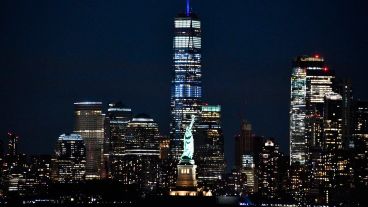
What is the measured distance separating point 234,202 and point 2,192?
1487 inches

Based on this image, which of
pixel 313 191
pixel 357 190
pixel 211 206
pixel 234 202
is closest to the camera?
pixel 211 206

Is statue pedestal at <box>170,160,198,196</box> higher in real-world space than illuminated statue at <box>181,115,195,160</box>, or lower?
lower

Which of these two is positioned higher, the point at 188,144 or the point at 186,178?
the point at 188,144

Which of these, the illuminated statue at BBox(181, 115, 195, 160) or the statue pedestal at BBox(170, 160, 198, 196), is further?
the illuminated statue at BBox(181, 115, 195, 160)

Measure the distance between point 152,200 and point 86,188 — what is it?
16.9 metres

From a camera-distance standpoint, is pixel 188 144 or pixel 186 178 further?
pixel 188 144

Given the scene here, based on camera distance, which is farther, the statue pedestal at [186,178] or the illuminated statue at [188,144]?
the illuminated statue at [188,144]

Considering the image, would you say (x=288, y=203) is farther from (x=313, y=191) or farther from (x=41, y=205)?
(x=313, y=191)

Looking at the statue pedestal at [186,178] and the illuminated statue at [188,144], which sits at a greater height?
the illuminated statue at [188,144]

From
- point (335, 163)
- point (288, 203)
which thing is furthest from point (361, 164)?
point (288, 203)

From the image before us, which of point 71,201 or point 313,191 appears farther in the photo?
point 313,191

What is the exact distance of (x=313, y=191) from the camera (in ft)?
643

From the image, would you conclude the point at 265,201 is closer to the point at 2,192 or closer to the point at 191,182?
the point at 191,182

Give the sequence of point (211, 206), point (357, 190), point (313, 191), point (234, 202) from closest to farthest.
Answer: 1. point (211, 206)
2. point (234, 202)
3. point (357, 190)
4. point (313, 191)
